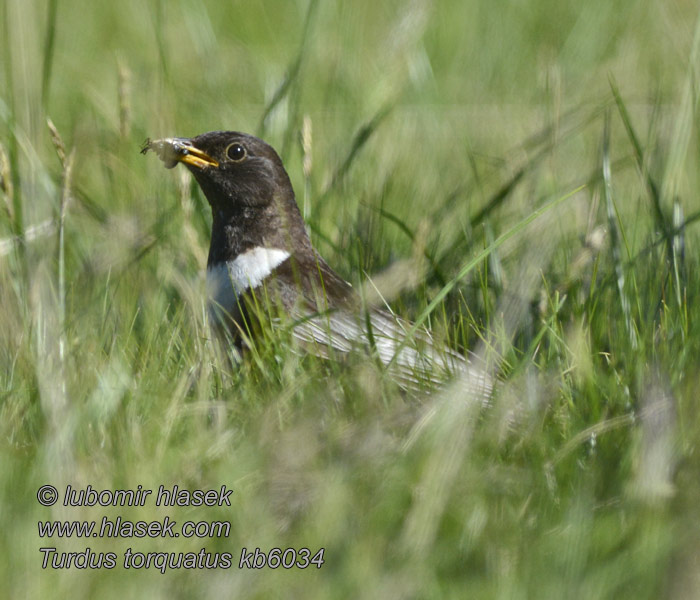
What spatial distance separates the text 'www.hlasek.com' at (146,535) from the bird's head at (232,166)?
187 centimetres

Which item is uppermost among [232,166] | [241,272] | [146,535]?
[232,166]

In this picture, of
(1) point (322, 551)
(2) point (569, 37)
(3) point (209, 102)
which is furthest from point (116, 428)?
(2) point (569, 37)

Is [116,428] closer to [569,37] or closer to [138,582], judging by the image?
[138,582]

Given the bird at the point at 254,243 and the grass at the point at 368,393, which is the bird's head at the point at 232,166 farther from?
the grass at the point at 368,393

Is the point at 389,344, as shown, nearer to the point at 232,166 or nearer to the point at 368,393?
the point at 368,393

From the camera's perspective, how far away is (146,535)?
2143 millimetres

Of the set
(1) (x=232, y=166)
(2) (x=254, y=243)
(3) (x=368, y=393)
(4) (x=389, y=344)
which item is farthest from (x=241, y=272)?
(3) (x=368, y=393)

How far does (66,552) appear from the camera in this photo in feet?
6.85

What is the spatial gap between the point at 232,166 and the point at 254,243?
299 millimetres

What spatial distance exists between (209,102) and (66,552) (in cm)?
343

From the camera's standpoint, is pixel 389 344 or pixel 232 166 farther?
pixel 232 166

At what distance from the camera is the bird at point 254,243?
3451mm

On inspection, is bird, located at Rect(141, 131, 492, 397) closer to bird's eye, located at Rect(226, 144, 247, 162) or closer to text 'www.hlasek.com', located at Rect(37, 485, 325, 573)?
bird's eye, located at Rect(226, 144, 247, 162)

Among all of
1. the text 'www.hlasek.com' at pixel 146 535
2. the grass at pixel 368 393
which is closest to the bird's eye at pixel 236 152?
the grass at pixel 368 393
